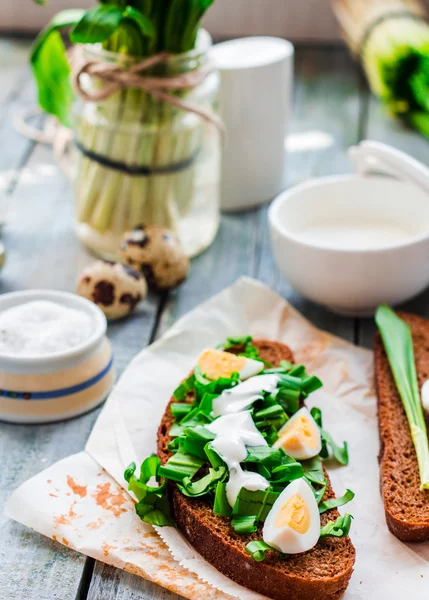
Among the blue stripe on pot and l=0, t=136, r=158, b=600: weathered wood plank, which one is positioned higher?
the blue stripe on pot

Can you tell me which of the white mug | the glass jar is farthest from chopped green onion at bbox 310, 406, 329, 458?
the white mug

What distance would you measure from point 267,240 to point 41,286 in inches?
23.8

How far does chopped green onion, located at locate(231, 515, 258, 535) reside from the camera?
4.08ft

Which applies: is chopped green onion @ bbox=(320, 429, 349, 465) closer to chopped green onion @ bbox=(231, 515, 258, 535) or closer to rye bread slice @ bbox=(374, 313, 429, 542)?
rye bread slice @ bbox=(374, 313, 429, 542)

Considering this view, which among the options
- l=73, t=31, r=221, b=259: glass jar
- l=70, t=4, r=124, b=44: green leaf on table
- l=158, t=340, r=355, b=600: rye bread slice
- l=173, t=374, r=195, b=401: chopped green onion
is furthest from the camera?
l=73, t=31, r=221, b=259: glass jar

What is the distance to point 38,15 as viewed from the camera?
138 inches

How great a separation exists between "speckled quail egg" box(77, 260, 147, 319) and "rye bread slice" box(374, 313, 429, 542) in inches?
21.1

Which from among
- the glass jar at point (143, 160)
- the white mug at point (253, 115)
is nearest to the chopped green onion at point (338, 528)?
the glass jar at point (143, 160)

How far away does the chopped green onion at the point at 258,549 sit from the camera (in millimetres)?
1192

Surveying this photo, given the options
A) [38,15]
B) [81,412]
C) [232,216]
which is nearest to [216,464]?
[81,412]

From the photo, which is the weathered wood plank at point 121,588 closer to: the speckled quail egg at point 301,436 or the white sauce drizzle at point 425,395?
the speckled quail egg at point 301,436

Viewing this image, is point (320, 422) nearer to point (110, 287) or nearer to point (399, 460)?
point (399, 460)

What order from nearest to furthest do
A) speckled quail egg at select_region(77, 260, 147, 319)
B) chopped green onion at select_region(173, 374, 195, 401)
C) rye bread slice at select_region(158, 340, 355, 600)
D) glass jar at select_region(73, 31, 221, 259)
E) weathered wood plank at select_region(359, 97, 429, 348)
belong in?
rye bread slice at select_region(158, 340, 355, 600) < chopped green onion at select_region(173, 374, 195, 401) < speckled quail egg at select_region(77, 260, 147, 319) < glass jar at select_region(73, 31, 221, 259) < weathered wood plank at select_region(359, 97, 429, 348)

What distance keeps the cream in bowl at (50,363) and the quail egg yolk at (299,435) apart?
407 millimetres
